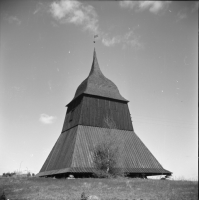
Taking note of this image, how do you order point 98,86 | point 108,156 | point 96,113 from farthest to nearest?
point 98,86 → point 96,113 → point 108,156

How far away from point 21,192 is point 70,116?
17642mm

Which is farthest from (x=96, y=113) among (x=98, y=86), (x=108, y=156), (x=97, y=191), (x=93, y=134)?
(x=97, y=191)

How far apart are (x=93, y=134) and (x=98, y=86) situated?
26.1 feet

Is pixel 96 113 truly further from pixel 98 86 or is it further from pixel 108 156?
pixel 108 156

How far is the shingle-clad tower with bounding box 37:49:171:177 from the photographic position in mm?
24406

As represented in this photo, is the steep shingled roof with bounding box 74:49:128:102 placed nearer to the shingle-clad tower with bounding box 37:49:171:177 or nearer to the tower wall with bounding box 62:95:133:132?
the shingle-clad tower with bounding box 37:49:171:177

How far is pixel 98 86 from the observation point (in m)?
32.7

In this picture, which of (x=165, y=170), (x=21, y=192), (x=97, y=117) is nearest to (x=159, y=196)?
(x=21, y=192)

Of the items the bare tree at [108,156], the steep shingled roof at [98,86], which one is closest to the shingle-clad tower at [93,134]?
the steep shingled roof at [98,86]

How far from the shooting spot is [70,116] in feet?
105

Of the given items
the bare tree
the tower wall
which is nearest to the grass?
the bare tree

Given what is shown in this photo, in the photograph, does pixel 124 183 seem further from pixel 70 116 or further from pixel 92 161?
pixel 70 116

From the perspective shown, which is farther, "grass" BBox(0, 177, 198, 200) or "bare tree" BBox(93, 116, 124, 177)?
"bare tree" BBox(93, 116, 124, 177)

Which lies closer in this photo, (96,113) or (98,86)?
(96,113)
